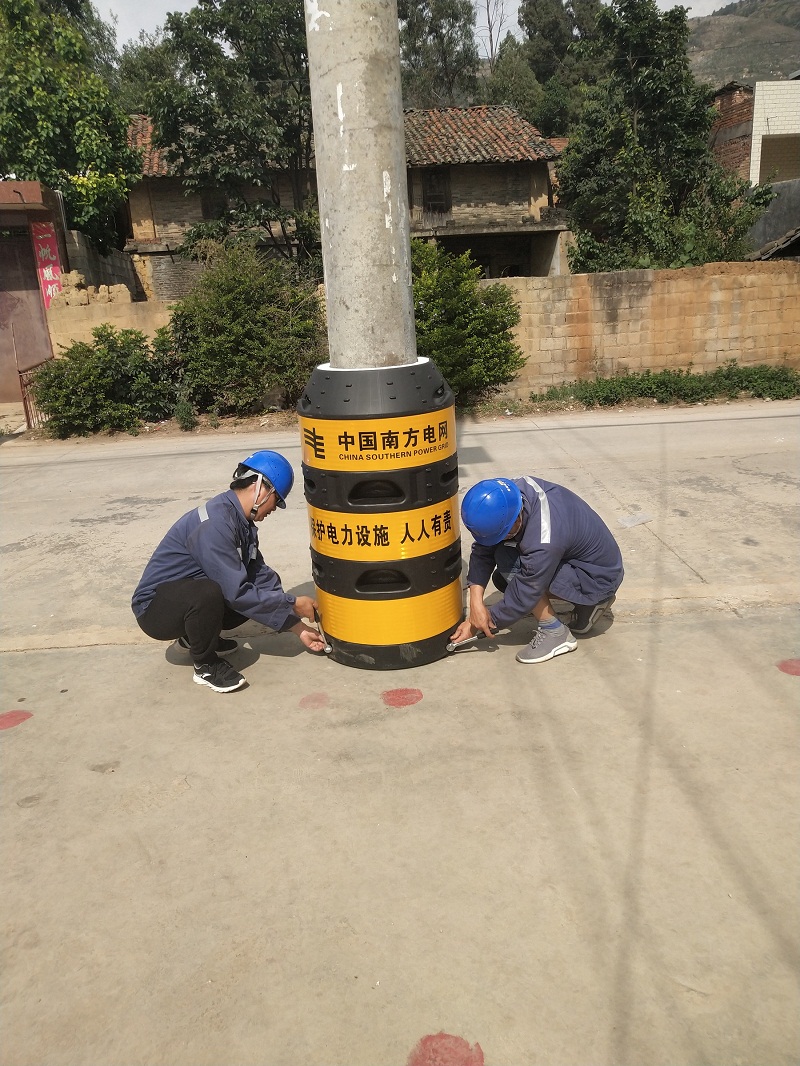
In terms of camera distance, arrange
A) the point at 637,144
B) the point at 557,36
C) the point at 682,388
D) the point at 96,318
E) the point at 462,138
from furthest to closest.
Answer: the point at 557,36
the point at 462,138
the point at 637,144
the point at 96,318
the point at 682,388

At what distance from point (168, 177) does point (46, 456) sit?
14.3 m

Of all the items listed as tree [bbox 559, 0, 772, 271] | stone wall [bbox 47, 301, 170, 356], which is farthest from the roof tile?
stone wall [bbox 47, 301, 170, 356]

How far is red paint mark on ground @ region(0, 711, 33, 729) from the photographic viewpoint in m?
3.78

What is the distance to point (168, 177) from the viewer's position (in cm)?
2197

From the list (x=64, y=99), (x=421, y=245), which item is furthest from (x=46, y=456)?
(x=64, y=99)

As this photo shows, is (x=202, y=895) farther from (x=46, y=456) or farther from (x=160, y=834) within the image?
(x=46, y=456)

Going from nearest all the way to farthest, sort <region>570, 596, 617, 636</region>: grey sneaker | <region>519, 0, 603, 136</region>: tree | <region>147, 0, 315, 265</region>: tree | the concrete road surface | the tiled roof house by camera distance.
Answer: the concrete road surface → <region>570, 596, 617, 636</region>: grey sneaker → <region>147, 0, 315, 265</region>: tree → the tiled roof house → <region>519, 0, 603, 136</region>: tree

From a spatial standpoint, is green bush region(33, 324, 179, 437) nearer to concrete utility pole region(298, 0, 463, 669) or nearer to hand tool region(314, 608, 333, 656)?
hand tool region(314, 608, 333, 656)

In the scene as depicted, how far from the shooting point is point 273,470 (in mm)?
3893

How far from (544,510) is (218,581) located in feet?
5.21

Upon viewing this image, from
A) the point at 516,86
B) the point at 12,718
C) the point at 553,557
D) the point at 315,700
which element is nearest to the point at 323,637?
the point at 315,700

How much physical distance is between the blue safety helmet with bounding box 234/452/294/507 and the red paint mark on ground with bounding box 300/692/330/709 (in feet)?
3.16

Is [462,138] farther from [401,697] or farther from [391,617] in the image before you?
[401,697]

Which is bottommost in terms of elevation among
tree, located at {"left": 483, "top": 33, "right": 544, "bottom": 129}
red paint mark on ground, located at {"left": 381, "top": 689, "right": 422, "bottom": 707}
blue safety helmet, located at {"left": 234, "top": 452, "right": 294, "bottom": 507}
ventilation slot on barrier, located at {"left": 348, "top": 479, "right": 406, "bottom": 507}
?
red paint mark on ground, located at {"left": 381, "top": 689, "right": 422, "bottom": 707}
